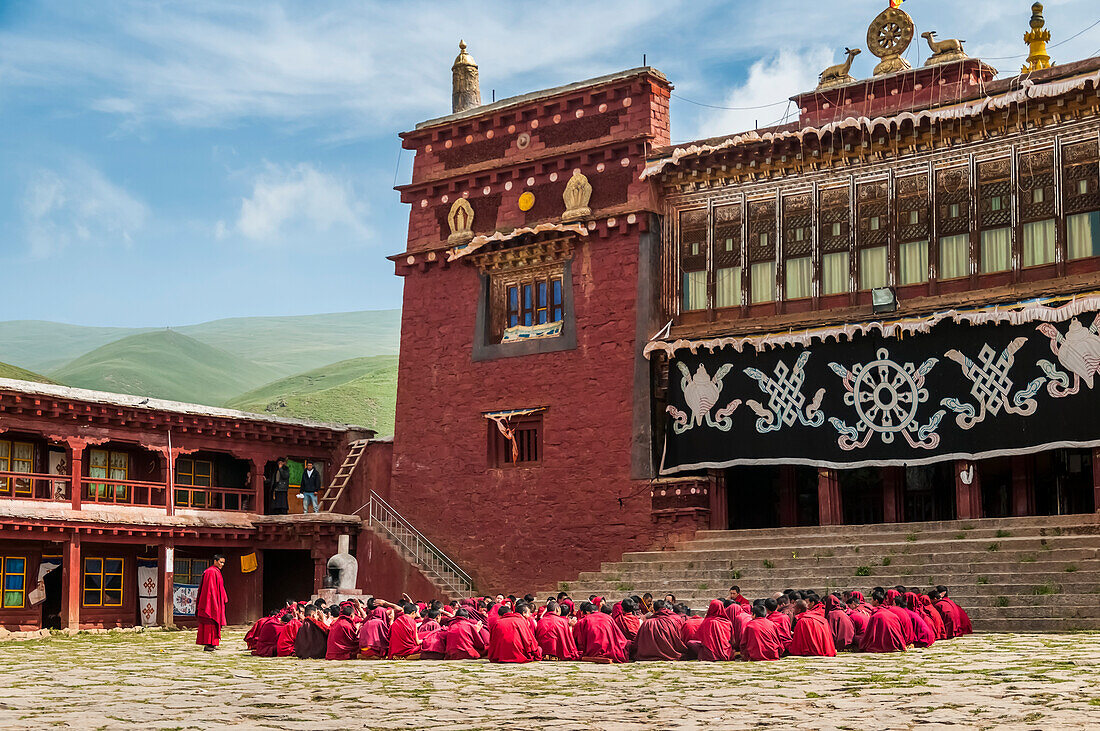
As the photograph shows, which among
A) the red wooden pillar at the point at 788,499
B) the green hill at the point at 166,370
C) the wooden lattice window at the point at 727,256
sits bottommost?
the red wooden pillar at the point at 788,499

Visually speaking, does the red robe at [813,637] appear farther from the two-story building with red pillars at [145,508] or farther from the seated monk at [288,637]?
the two-story building with red pillars at [145,508]

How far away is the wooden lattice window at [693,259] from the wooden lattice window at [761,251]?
3.25ft

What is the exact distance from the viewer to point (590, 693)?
13.2 m

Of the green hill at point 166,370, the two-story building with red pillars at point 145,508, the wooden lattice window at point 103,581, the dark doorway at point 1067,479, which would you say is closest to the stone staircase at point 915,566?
the dark doorway at point 1067,479

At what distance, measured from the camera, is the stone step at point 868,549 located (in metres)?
20.8

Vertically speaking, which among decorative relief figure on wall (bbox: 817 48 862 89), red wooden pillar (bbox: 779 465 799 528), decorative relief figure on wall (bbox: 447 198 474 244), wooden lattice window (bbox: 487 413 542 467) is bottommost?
red wooden pillar (bbox: 779 465 799 528)

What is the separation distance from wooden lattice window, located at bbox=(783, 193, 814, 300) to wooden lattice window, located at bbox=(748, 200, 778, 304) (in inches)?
10.4

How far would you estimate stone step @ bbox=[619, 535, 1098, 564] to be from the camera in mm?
20828

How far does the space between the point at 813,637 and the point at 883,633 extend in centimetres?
91

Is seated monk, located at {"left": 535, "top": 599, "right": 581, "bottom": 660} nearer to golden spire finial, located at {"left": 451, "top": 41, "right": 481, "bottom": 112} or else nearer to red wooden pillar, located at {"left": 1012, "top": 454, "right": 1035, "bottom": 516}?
red wooden pillar, located at {"left": 1012, "top": 454, "right": 1035, "bottom": 516}

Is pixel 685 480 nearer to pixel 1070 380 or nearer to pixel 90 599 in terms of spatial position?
pixel 1070 380

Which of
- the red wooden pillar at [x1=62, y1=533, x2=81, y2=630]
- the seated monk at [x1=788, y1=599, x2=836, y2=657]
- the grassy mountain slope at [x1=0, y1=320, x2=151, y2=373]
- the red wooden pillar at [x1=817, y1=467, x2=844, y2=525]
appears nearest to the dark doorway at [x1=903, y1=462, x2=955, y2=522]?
the red wooden pillar at [x1=817, y1=467, x2=844, y2=525]

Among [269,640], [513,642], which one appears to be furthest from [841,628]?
[269,640]

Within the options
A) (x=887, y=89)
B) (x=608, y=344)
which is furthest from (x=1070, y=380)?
(x=608, y=344)
